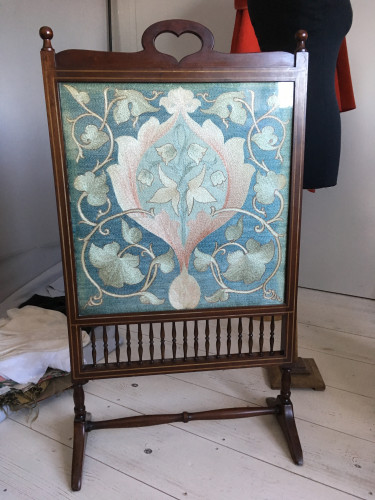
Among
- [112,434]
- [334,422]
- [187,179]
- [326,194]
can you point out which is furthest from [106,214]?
[326,194]

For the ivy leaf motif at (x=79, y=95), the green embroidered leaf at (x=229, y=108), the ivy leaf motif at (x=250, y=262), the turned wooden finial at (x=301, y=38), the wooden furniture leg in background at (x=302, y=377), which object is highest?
the turned wooden finial at (x=301, y=38)

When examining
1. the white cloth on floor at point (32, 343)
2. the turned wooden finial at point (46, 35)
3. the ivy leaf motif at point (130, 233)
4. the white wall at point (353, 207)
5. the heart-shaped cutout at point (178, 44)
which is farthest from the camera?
the heart-shaped cutout at point (178, 44)

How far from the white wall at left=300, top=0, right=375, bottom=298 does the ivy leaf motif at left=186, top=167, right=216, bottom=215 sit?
3.74ft

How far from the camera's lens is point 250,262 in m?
1.01

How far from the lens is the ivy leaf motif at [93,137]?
0.90 metres

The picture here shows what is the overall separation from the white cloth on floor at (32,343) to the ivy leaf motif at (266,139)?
2.81 feet

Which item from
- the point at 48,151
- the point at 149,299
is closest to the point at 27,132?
the point at 48,151

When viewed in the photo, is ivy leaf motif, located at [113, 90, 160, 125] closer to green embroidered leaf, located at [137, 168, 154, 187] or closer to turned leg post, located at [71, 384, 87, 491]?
green embroidered leaf, located at [137, 168, 154, 187]

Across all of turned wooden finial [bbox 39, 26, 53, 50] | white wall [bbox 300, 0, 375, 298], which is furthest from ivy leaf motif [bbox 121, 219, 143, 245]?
white wall [bbox 300, 0, 375, 298]

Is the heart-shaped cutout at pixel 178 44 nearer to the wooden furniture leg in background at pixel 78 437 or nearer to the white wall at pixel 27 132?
the white wall at pixel 27 132

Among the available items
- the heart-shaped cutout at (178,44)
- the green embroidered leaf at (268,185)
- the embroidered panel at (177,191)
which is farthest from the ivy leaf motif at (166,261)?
the heart-shaped cutout at (178,44)

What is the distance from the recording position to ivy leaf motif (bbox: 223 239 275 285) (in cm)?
100

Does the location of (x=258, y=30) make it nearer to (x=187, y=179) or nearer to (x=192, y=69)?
(x=192, y=69)

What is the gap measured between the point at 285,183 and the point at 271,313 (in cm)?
30
